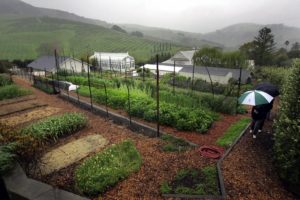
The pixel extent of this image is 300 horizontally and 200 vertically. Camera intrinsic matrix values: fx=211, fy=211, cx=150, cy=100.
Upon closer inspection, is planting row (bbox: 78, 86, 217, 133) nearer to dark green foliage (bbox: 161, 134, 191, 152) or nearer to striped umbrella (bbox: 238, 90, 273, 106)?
dark green foliage (bbox: 161, 134, 191, 152)

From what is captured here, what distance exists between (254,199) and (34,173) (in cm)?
514

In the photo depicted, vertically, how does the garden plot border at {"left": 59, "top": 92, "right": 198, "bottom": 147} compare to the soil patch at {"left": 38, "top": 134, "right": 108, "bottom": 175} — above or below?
above

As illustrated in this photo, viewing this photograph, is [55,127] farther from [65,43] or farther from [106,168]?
[65,43]

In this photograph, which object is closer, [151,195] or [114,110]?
[151,195]

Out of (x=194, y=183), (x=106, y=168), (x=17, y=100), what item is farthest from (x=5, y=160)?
(x=17, y=100)

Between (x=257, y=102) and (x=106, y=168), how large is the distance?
462cm

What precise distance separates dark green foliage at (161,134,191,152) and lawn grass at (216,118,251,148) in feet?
3.55

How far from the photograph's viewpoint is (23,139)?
5.40 m

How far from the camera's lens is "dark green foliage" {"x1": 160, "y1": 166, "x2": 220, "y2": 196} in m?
4.49

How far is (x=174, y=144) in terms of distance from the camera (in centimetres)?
673

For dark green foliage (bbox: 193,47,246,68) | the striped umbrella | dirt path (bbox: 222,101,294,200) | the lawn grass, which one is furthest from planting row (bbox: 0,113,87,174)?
dark green foliage (bbox: 193,47,246,68)

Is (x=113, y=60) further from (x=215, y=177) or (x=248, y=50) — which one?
(x=215, y=177)

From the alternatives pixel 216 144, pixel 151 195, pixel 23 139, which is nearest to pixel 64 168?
pixel 23 139

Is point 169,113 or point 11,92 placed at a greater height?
point 169,113
